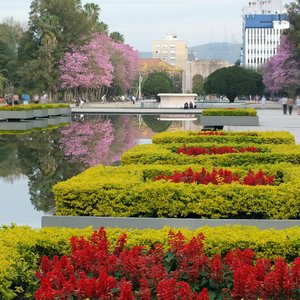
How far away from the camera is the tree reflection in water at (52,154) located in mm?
14174

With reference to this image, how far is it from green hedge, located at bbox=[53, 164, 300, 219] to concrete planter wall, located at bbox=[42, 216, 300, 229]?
0.76 feet

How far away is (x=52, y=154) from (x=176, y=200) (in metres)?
11.6

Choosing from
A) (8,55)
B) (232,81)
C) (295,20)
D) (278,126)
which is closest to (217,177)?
(278,126)

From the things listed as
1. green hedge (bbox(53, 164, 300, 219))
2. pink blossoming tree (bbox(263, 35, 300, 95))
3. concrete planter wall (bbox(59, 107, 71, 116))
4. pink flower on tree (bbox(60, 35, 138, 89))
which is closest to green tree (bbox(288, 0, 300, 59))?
pink blossoming tree (bbox(263, 35, 300, 95))

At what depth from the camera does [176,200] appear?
828 centimetres

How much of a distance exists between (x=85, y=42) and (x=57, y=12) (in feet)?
11.5

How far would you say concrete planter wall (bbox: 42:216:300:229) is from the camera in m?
7.91

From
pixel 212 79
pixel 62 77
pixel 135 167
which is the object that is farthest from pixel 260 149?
pixel 212 79

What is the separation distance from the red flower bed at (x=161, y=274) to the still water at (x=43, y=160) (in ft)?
12.7

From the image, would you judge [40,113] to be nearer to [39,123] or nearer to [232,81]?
[39,123]

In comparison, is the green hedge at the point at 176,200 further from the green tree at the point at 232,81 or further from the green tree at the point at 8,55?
the green tree at the point at 232,81

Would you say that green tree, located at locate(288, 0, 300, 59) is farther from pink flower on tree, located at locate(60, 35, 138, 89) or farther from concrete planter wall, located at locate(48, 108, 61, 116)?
concrete planter wall, located at locate(48, 108, 61, 116)

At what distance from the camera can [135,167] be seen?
33.7 feet

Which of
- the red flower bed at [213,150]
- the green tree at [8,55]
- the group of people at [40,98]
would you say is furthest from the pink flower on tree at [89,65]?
the red flower bed at [213,150]
